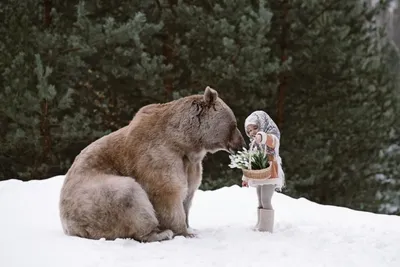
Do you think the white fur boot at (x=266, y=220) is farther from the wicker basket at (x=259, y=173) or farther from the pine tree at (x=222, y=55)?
the pine tree at (x=222, y=55)

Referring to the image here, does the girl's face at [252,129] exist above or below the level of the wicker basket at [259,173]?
above

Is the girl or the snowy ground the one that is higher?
the girl

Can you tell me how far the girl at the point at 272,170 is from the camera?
5.74 meters

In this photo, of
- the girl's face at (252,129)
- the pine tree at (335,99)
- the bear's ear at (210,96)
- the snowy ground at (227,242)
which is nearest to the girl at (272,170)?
the girl's face at (252,129)

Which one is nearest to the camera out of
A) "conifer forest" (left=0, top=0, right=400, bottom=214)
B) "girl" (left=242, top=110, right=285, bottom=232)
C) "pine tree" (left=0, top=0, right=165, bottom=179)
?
"girl" (left=242, top=110, right=285, bottom=232)

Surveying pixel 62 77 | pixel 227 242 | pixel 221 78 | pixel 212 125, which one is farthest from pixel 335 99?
pixel 227 242

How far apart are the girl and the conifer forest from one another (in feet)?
21.3

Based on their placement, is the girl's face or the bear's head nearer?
the bear's head

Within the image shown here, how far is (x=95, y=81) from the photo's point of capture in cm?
1342

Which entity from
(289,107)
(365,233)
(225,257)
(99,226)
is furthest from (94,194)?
(289,107)

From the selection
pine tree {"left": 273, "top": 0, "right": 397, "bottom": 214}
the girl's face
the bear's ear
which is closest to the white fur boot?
the girl's face

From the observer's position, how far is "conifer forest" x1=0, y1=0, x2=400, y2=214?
1255 centimetres

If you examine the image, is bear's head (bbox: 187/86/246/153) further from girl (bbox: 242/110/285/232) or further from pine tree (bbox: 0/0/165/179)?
pine tree (bbox: 0/0/165/179)

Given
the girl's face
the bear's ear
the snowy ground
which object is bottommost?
the snowy ground
